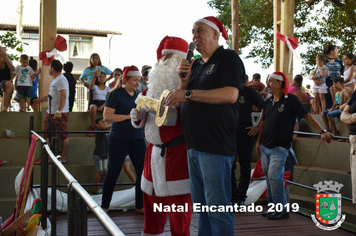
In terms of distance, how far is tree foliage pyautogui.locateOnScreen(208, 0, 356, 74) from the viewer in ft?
45.9

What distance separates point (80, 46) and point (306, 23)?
54.2ft

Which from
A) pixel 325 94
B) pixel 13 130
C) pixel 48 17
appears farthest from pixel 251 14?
pixel 13 130

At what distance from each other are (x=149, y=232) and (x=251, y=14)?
41.6 feet

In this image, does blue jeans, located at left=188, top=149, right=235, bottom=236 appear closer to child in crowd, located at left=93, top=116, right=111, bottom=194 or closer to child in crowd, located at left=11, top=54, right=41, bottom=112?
child in crowd, located at left=93, top=116, right=111, bottom=194

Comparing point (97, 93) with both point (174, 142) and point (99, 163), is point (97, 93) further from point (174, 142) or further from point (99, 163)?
point (174, 142)

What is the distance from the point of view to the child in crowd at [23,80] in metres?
8.39

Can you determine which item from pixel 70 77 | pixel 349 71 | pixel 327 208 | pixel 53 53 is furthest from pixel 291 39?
pixel 327 208

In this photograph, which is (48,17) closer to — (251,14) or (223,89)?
(223,89)

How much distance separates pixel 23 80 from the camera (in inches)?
331

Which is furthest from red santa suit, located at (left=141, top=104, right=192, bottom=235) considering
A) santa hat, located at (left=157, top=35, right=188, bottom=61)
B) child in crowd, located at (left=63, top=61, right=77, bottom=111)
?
child in crowd, located at (left=63, top=61, right=77, bottom=111)

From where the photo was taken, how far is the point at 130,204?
5.45 metres

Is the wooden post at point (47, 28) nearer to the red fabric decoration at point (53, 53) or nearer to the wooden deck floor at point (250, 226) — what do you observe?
the red fabric decoration at point (53, 53)

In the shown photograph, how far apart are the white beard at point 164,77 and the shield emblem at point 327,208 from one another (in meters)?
2.33

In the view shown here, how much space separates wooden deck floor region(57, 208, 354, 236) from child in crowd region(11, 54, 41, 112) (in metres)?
4.08
